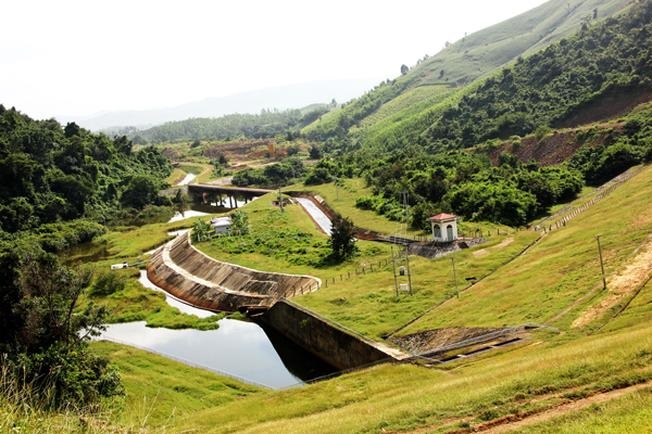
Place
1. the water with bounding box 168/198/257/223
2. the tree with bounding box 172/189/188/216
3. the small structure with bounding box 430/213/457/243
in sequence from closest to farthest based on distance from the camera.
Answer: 1. the small structure with bounding box 430/213/457/243
2. the water with bounding box 168/198/257/223
3. the tree with bounding box 172/189/188/216

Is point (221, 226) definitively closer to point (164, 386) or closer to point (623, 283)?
point (164, 386)

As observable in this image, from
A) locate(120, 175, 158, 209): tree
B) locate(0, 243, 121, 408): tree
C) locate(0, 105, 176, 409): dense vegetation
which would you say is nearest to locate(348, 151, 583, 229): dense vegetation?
locate(0, 105, 176, 409): dense vegetation

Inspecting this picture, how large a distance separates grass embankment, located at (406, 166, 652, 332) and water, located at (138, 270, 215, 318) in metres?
28.6

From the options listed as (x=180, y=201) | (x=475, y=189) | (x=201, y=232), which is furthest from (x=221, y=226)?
(x=180, y=201)

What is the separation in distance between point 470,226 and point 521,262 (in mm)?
17636

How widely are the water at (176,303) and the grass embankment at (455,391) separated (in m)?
29.5

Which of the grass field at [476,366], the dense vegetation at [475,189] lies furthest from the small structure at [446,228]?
the dense vegetation at [475,189]

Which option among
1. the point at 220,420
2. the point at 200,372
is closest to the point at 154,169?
the point at 200,372

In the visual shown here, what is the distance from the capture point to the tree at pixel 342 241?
62.6m

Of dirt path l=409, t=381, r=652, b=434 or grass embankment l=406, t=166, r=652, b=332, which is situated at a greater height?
dirt path l=409, t=381, r=652, b=434

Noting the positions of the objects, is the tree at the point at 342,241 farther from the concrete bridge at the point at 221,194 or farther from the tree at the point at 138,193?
the tree at the point at 138,193

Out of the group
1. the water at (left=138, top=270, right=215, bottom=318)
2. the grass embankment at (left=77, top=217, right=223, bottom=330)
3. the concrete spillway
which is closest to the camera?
the grass embankment at (left=77, top=217, right=223, bottom=330)

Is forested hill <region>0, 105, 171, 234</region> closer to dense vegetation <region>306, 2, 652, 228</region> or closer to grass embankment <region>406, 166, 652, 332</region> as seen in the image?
dense vegetation <region>306, 2, 652, 228</region>

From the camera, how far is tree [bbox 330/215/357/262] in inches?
2463
